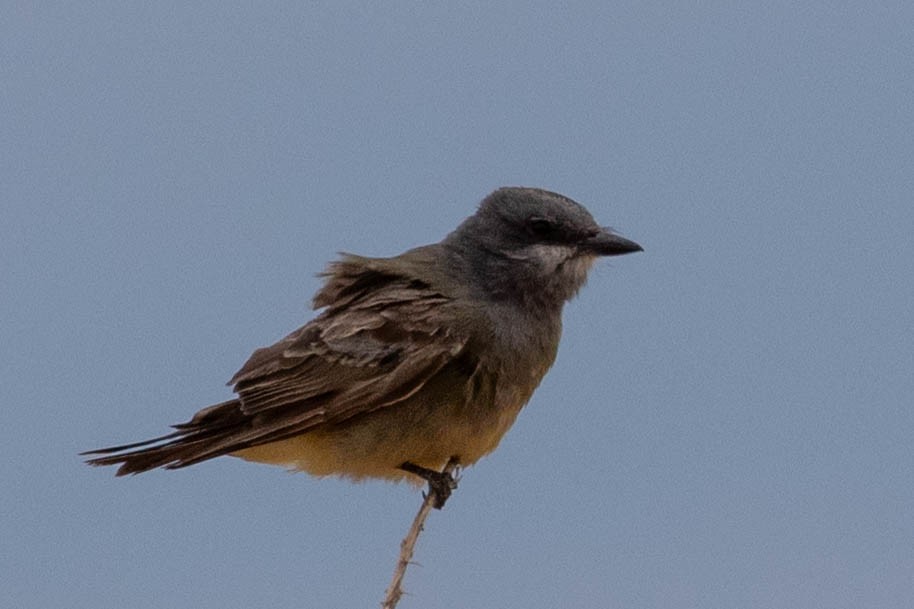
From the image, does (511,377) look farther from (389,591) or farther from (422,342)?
(389,591)

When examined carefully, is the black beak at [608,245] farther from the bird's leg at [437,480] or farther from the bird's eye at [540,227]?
the bird's leg at [437,480]

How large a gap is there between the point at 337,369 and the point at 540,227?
114 cm

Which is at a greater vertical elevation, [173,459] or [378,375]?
[378,375]

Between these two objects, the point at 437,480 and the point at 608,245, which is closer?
the point at 437,480

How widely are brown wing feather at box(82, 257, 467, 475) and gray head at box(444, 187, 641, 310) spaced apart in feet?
1.16

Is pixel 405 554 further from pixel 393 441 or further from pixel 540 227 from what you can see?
pixel 540 227

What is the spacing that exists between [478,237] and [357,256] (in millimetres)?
598

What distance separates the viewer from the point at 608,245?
5422 mm

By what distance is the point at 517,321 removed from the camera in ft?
17.6

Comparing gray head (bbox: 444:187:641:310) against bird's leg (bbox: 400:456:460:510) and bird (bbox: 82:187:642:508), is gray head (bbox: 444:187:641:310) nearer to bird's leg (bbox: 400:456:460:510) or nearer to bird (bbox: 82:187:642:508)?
bird (bbox: 82:187:642:508)

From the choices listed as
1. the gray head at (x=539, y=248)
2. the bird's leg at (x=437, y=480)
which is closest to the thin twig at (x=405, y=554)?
the bird's leg at (x=437, y=480)

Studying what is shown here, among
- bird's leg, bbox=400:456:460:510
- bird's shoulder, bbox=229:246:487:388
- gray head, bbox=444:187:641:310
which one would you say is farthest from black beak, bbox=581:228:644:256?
bird's leg, bbox=400:456:460:510

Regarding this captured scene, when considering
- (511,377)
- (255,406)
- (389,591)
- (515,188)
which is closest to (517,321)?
(511,377)

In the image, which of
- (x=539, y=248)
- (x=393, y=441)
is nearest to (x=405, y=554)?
(x=393, y=441)
